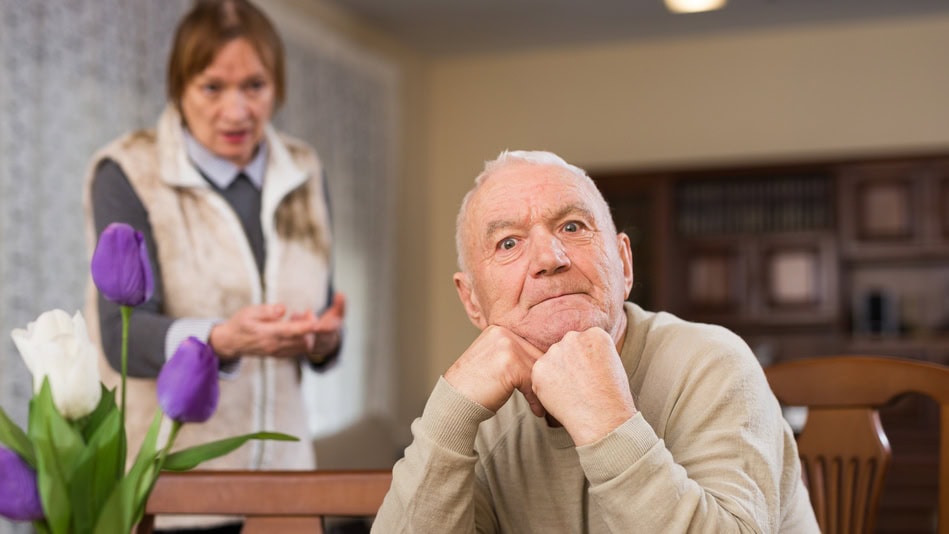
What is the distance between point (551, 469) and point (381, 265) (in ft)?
17.3

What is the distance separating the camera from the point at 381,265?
6617 millimetres

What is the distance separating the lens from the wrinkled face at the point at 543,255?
1.33 m

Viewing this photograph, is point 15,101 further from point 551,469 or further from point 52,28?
point 551,469

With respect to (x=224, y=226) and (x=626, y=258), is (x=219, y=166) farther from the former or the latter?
(x=626, y=258)

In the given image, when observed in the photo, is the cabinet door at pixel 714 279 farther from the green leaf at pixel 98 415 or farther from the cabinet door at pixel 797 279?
the green leaf at pixel 98 415

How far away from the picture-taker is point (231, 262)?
2.25m

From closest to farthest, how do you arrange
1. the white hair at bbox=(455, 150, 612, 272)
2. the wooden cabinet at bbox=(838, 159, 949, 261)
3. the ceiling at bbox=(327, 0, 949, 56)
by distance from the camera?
the white hair at bbox=(455, 150, 612, 272) → the ceiling at bbox=(327, 0, 949, 56) → the wooden cabinet at bbox=(838, 159, 949, 261)

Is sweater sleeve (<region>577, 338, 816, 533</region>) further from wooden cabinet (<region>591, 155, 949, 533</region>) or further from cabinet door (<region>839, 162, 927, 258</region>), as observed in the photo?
cabinet door (<region>839, 162, 927, 258</region>)

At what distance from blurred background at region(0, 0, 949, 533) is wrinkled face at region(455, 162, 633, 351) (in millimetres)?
4144

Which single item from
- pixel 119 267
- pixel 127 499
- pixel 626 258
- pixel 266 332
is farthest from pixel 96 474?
pixel 266 332

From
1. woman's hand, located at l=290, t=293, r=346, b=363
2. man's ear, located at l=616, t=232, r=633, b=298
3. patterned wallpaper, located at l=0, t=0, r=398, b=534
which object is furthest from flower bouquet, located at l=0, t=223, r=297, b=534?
patterned wallpaper, located at l=0, t=0, r=398, b=534

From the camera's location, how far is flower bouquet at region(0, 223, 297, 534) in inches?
34.5

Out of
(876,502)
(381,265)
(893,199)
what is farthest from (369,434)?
(876,502)

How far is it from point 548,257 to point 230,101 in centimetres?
112
